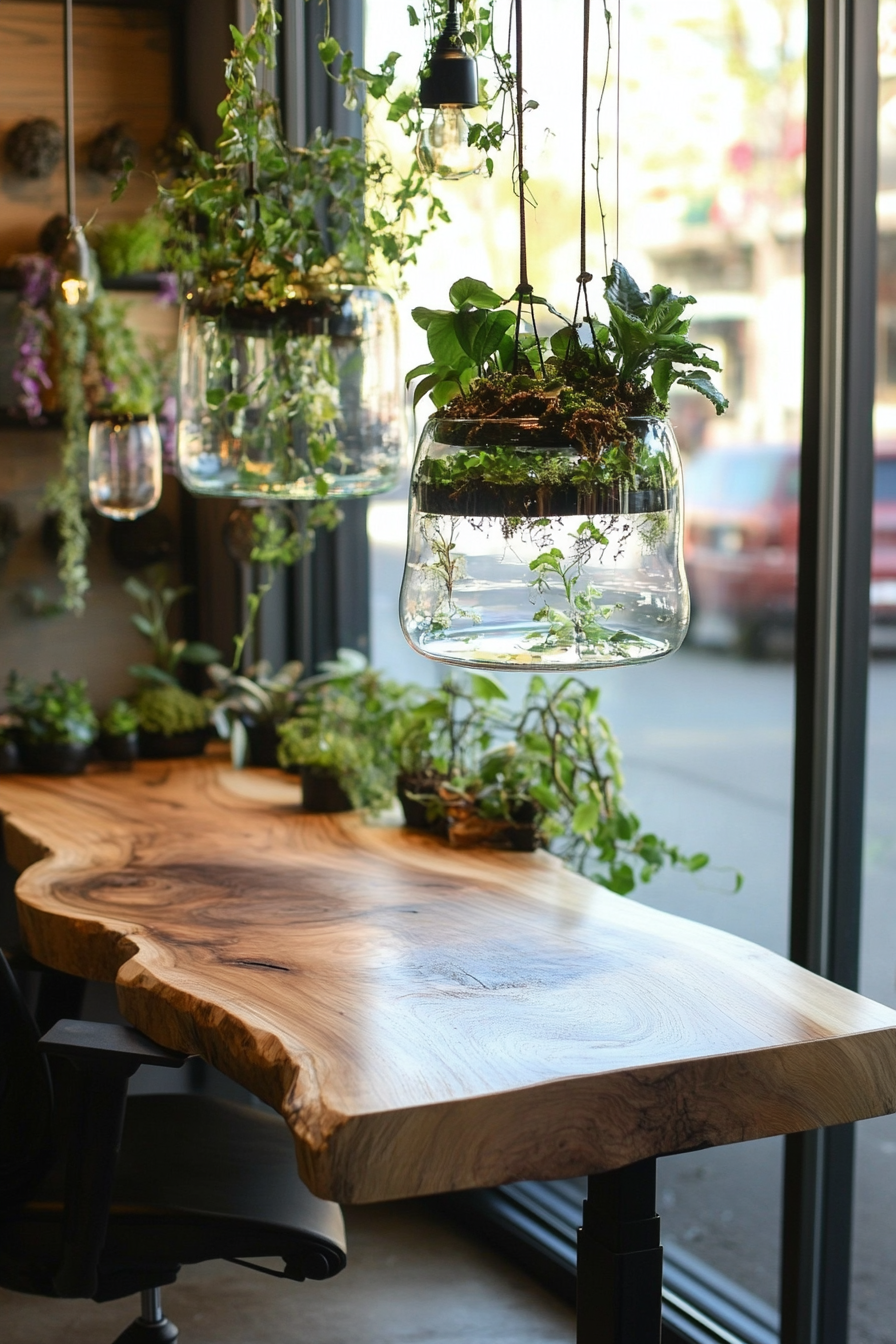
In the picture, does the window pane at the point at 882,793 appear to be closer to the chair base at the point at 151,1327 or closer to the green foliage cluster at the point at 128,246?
the chair base at the point at 151,1327

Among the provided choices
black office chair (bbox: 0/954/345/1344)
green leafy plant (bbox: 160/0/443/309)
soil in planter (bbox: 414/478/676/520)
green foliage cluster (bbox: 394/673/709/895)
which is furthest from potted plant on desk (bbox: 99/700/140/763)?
soil in planter (bbox: 414/478/676/520)

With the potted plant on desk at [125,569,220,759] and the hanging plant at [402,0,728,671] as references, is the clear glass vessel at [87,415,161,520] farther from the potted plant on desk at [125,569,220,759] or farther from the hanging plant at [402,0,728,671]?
the hanging plant at [402,0,728,671]

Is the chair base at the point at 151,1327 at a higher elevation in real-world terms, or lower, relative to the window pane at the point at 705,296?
lower

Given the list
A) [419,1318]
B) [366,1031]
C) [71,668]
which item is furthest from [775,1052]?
[71,668]

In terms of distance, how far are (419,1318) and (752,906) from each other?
931mm

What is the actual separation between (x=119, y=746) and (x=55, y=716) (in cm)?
14

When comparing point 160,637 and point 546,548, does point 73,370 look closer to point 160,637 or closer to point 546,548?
point 160,637

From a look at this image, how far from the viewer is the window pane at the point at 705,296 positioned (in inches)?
96.4

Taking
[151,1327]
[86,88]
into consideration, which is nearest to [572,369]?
[151,1327]

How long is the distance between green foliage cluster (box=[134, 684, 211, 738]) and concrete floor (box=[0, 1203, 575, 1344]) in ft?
3.41

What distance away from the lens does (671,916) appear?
5.97ft

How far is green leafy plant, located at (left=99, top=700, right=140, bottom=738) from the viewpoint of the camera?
9.22ft

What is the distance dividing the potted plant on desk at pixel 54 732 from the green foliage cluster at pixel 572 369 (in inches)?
57.4

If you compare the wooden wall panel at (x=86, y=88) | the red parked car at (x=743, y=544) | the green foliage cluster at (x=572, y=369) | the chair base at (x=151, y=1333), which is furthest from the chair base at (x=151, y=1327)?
the wooden wall panel at (x=86, y=88)
